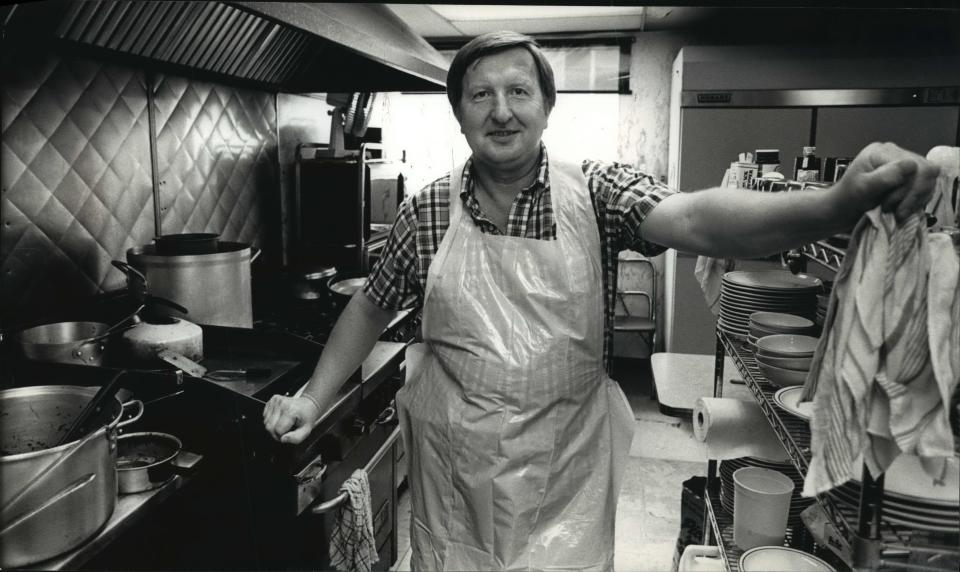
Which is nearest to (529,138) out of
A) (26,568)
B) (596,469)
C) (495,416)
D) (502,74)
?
(502,74)

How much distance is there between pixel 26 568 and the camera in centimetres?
120

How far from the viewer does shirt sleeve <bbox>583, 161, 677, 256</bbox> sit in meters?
1.39

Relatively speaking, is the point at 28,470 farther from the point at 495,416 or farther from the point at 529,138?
the point at 529,138

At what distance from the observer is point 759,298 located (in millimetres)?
2092

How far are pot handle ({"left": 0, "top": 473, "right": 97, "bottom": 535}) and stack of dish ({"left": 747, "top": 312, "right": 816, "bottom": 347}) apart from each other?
1625 millimetres

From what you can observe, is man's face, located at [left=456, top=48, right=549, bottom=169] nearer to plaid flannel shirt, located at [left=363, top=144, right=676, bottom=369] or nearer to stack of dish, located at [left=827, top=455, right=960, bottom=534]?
plaid flannel shirt, located at [left=363, top=144, right=676, bottom=369]

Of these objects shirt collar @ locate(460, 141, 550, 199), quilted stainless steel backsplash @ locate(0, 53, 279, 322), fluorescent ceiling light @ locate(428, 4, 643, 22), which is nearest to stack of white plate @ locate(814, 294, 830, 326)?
shirt collar @ locate(460, 141, 550, 199)

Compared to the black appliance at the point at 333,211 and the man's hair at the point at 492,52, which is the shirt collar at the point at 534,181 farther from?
the black appliance at the point at 333,211

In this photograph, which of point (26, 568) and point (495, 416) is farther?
point (495, 416)

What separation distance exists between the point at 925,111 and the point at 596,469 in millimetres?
4060

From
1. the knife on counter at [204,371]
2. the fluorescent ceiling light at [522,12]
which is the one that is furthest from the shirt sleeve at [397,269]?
the fluorescent ceiling light at [522,12]

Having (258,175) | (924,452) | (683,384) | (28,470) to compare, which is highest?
(258,175)

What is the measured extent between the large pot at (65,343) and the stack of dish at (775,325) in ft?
5.85

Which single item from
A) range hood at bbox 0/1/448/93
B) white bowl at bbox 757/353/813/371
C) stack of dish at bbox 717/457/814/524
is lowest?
stack of dish at bbox 717/457/814/524
